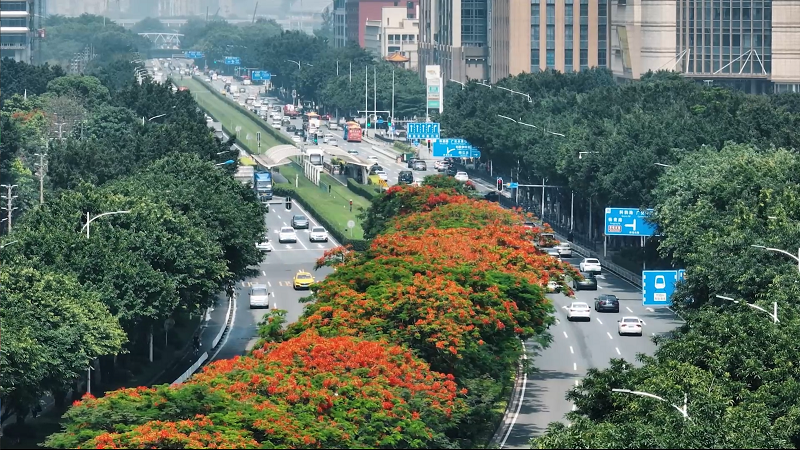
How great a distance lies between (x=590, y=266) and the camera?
124688mm

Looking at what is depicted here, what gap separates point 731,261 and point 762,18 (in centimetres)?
11795

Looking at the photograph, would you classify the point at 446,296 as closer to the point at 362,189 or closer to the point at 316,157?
the point at 362,189

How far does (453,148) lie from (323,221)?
24.7 metres

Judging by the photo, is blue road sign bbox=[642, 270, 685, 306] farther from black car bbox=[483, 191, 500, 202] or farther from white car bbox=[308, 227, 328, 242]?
black car bbox=[483, 191, 500, 202]

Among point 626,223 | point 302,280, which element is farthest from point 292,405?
point 302,280

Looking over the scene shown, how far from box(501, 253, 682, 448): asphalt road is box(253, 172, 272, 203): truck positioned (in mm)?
54341

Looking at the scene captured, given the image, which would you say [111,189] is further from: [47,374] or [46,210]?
[47,374]

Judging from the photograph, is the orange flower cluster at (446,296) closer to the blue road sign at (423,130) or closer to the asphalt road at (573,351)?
the asphalt road at (573,351)

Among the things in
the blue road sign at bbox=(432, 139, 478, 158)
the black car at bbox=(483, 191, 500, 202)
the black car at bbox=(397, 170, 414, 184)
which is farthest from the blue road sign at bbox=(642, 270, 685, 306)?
the black car at bbox=(397, 170, 414, 184)

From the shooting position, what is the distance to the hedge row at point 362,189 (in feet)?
570

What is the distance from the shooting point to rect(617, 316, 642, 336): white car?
101 m

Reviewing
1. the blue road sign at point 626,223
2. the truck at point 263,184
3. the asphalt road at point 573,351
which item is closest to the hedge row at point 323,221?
the truck at point 263,184

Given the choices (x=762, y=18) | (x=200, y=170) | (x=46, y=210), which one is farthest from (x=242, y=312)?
(x=762, y=18)

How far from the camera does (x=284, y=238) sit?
146 meters
